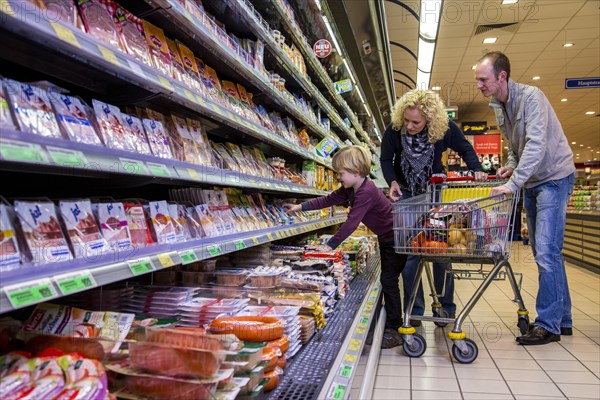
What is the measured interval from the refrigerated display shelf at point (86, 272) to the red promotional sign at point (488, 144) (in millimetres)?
12882

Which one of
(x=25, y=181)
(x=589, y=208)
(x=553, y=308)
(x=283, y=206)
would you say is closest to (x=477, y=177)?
(x=553, y=308)

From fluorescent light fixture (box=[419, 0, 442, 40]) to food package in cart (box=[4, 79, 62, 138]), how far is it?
493 cm

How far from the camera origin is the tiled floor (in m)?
2.34

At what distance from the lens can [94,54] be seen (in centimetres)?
115

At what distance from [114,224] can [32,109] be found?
406mm

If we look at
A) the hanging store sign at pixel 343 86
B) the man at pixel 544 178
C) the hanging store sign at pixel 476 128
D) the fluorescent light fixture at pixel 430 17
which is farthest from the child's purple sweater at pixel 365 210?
the hanging store sign at pixel 476 128

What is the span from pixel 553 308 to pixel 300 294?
1861 millimetres

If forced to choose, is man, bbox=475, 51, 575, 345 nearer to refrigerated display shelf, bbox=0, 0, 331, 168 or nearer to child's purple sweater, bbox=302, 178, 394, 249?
child's purple sweater, bbox=302, 178, 394, 249

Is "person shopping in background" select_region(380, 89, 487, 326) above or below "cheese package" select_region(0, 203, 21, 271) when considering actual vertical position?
above

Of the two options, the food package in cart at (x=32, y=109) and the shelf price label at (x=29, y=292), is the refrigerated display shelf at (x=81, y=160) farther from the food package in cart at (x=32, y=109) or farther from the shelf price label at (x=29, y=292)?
the shelf price label at (x=29, y=292)

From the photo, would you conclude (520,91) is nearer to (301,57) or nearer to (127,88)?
(301,57)

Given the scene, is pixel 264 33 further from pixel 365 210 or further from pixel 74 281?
pixel 74 281

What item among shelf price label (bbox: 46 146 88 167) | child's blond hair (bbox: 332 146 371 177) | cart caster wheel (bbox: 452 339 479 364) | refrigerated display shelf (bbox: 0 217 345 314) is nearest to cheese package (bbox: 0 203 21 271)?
refrigerated display shelf (bbox: 0 217 345 314)

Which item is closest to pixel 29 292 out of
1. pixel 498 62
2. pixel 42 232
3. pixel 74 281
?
pixel 74 281
